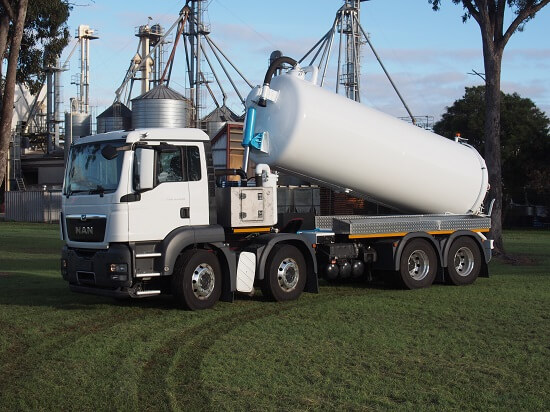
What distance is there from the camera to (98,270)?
38.6 ft

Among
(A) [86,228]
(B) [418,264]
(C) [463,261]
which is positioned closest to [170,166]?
(A) [86,228]

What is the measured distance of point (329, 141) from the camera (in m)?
14.0

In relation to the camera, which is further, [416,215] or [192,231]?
[416,215]

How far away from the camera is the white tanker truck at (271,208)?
11805 mm

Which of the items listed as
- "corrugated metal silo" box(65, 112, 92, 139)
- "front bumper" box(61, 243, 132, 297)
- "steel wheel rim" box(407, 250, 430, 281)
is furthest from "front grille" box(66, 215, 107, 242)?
"corrugated metal silo" box(65, 112, 92, 139)

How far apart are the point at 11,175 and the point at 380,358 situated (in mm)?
63340

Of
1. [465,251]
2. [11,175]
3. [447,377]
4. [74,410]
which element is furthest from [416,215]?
[11,175]

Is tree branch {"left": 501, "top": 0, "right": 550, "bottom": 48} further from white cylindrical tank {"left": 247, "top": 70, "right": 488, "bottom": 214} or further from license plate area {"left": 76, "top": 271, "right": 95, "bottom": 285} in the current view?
license plate area {"left": 76, "top": 271, "right": 95, "bottom": 285}

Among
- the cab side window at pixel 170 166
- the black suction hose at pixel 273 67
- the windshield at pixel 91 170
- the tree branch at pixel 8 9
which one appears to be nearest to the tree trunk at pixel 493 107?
the black suction hose at pixel 273 67

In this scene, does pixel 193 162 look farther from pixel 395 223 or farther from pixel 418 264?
pixel 418 264

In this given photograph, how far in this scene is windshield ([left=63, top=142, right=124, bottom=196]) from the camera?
11.8m

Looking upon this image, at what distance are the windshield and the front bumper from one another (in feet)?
3.27

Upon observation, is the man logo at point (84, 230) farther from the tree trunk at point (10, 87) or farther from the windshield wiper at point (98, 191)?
the tree trunk at point (10, 87)

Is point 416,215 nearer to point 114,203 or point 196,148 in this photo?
point 196,148
